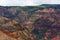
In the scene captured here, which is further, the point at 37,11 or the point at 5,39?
the point at 37,11

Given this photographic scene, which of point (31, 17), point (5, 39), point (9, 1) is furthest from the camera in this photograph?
point (9, 1)

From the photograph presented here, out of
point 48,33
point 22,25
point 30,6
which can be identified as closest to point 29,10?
point 30,6

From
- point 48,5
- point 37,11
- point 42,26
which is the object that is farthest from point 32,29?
point 48,5

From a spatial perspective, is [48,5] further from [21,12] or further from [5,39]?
[5,39]

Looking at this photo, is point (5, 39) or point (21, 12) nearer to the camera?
point (5, 39)

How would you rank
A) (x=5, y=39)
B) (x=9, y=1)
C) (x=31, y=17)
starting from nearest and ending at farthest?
(x=5, y=39), (x=31, y=17), (x=9, y=1)

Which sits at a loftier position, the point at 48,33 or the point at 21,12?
the point at 21,12

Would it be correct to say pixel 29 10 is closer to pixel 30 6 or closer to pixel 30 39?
pixel 30 6

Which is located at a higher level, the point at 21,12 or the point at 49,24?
the point at 21,12

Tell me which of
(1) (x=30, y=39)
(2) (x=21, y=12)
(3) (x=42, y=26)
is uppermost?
(2) (x=21, y=12)
